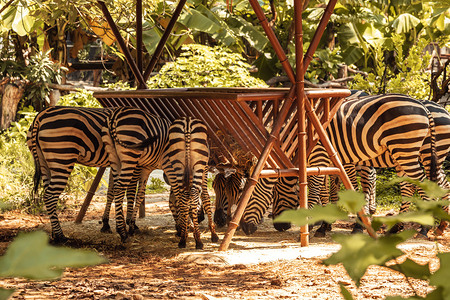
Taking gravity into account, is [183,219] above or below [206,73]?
below

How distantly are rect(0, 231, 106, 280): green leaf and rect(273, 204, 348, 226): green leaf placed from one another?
1.55ft

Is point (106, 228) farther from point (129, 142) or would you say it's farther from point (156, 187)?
point (156, 187)

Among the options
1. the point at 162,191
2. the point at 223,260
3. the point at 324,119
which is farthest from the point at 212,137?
the point at 162,191

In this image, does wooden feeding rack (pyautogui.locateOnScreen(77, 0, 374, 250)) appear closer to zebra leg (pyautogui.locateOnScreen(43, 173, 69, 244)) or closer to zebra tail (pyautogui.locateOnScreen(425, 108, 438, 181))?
zebra tail (pyautogui.locateOnScreen(425, 108, 438, 181))

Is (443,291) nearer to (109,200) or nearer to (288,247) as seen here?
(288,247)

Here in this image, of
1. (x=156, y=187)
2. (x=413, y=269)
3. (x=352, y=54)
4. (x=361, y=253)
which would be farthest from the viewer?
(x=352, y=54)

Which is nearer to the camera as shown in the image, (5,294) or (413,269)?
(5,294)

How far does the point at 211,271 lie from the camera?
5.32 m

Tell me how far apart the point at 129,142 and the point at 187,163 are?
73cm

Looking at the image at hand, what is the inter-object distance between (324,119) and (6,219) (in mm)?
5073

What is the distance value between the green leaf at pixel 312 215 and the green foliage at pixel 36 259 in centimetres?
47

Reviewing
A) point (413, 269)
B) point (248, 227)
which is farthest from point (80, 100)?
point (413, 269)

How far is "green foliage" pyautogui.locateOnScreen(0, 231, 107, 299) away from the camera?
0.94 metres

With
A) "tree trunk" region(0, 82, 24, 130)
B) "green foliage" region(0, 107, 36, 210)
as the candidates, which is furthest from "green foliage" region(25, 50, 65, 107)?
"green foliage" region(0, 107, 36, 210)
